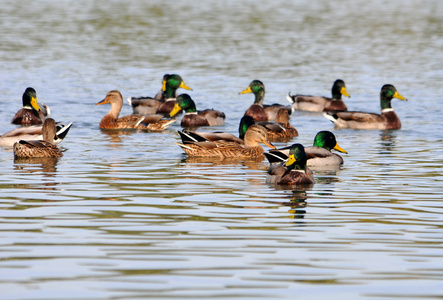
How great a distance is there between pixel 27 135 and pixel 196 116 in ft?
19.4

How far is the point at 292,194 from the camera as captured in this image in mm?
13594

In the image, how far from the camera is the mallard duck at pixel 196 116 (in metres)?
23.4

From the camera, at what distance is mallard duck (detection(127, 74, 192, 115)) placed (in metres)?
25.9

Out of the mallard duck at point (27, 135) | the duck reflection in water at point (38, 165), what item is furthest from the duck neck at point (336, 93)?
the duck reflection in water at point (38, 165)

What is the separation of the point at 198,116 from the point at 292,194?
1039 cm

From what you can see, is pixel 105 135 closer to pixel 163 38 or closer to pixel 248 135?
pixel 248 135

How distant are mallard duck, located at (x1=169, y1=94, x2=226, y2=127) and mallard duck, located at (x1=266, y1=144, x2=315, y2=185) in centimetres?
889

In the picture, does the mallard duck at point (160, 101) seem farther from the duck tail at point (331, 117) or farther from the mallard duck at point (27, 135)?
the mallard duck at point (27, 135)

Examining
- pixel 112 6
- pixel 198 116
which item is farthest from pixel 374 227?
pixel 112 6

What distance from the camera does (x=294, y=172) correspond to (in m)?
14.3

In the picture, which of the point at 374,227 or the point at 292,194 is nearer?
the point at 374,227

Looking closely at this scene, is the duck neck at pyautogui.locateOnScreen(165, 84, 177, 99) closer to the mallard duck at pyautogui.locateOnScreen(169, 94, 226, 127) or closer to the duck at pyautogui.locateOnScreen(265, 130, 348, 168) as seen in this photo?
the mallard duck at pyautogui.locateOnScreen(169, 94, 226, 127)

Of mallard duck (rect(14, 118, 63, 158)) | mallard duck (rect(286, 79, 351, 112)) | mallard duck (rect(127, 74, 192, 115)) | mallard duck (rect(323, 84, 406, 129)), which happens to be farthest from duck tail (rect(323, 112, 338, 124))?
mallard duck (rect(14, 118, 63, 158))

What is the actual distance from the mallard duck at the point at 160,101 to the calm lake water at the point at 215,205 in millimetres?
1007
